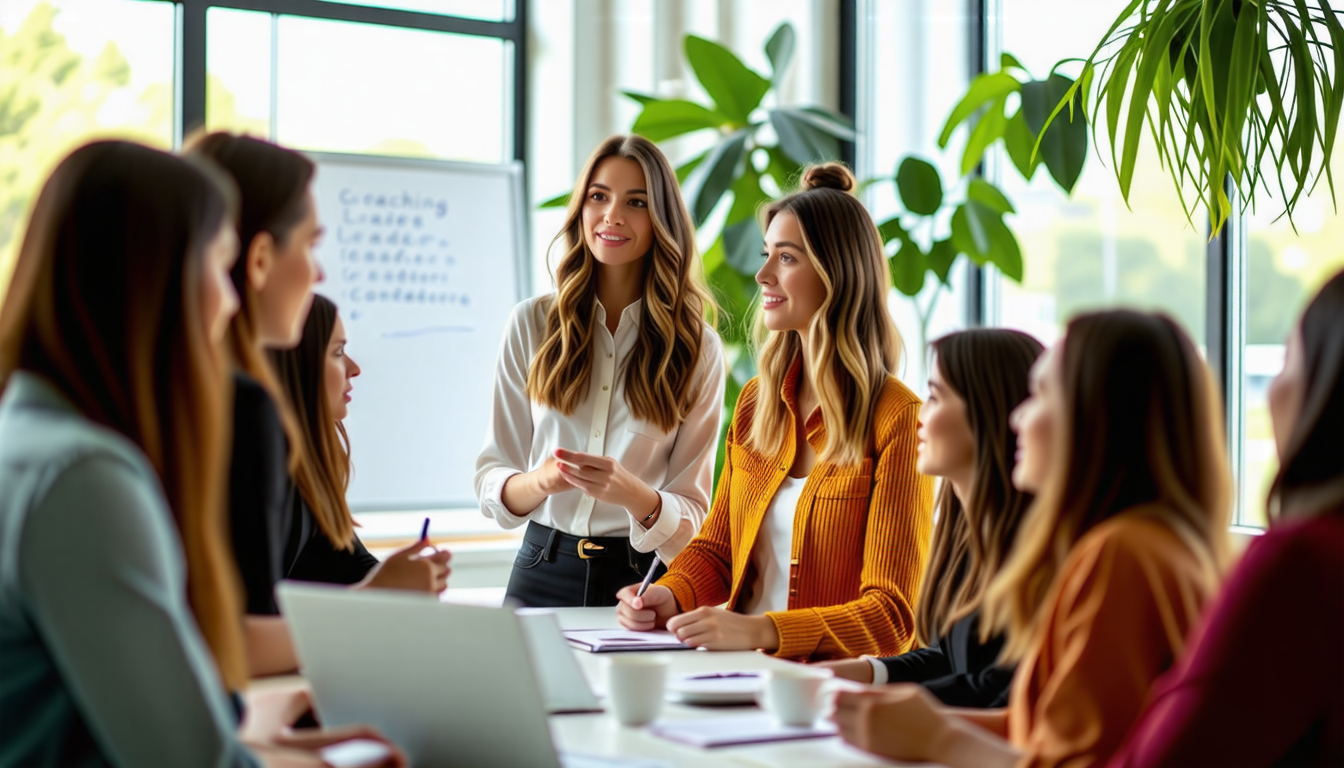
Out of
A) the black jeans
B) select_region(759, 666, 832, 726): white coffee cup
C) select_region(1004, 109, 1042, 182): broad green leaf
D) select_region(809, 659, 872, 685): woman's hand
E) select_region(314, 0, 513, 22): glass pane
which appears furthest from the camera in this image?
select_region(314, 0, 513, 22): glass pane

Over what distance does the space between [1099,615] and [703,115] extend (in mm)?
3044

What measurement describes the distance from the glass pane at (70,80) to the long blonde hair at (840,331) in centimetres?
256

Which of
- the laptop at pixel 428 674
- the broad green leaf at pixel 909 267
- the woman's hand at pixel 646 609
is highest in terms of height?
the broad green leaf at pixel 909 267

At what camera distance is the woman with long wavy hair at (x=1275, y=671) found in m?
1.14

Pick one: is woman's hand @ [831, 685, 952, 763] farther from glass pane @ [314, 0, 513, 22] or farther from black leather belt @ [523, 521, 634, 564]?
glass pane @ [314, 0, 513, 22]

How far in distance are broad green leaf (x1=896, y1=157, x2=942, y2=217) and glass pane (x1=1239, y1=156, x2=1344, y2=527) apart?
2.94 feet

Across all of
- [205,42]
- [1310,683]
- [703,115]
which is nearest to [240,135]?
[1310,683]

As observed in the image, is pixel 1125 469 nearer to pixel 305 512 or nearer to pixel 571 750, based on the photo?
pixel 571 750

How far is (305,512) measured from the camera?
6.62ft

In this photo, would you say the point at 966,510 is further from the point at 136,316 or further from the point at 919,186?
the point at 919,186

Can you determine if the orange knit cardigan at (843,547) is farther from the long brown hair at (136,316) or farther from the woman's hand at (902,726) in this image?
the long brown hair at (136,316)

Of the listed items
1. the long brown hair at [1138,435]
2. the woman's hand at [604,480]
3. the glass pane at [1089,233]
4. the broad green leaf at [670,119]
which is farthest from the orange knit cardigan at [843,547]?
the glass pane at [1089,233]

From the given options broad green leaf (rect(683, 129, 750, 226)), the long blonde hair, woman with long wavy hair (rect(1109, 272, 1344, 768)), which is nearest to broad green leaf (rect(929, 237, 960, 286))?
broad green leaf (rect(683, 129, 750, 226))

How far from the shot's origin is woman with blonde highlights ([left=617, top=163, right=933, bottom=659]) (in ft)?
7.42
